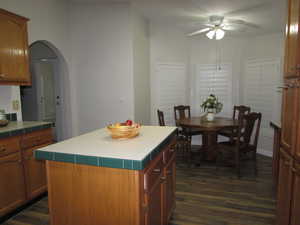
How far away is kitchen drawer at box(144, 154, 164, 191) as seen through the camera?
4.41ft

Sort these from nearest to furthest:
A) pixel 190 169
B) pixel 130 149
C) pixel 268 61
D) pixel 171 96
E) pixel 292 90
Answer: pixel 130 149 < pixel 292 90 < pixel 190 169 < pixel 268 61 < pixel 171 96

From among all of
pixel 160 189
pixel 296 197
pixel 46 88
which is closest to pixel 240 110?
pixel 296 197

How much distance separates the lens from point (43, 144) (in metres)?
2.56

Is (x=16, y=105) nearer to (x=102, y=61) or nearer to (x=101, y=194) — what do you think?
(x=102, y=61)

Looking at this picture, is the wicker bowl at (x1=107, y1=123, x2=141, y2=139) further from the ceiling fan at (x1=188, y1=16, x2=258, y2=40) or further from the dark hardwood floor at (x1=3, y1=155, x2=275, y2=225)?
the ceiling fan at (x1=188, y1=16, x2=258, y2=40)

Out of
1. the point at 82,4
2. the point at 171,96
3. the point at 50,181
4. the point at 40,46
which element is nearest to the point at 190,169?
the point at 171,96

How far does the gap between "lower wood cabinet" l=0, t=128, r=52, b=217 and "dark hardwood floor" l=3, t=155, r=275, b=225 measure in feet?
0.65

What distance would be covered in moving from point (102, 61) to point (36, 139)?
1796mm

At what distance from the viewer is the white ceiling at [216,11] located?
3141 mm

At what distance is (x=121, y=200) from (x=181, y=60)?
4.14 m

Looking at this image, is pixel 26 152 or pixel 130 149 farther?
pixel 26 152

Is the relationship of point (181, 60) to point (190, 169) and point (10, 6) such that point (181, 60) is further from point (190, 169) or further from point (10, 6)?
point (10, 6)

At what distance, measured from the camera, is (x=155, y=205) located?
5.09ft

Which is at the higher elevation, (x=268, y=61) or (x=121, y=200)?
(x=268, y=61)
